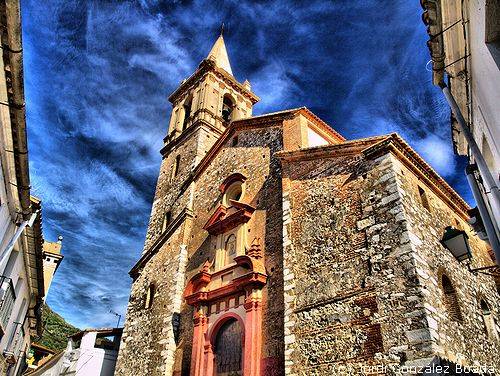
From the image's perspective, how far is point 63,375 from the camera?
18031 millimetres

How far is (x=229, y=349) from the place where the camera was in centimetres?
1027

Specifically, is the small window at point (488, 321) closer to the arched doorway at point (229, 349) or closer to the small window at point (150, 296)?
the arched doorway at point (229, 349)

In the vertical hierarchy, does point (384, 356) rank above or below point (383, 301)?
below

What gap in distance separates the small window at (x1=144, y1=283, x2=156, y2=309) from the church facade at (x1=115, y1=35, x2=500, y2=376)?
0.04 metres

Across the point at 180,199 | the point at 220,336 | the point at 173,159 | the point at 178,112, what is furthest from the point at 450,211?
the point at 178,112

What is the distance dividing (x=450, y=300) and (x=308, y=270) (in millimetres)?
3025

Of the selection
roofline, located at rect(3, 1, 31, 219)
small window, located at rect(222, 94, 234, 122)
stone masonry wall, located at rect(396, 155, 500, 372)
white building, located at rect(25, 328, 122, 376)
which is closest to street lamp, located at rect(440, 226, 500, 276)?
stone masonry wall, located at rect(396, 155, 500, 372)

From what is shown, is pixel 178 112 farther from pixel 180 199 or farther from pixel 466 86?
pixel 466 86

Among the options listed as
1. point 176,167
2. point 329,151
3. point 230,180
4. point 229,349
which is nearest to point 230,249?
point 230,180

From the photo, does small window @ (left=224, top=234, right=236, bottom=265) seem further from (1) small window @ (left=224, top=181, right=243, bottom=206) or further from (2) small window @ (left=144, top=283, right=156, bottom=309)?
(2) small window @ (left=144, top=283, right=156, bottom=309)

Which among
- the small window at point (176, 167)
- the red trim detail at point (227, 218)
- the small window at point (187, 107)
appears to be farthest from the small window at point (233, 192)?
the small window at point (187, 107)

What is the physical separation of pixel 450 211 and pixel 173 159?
13.3 m

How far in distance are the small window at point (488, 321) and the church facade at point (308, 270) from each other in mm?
49

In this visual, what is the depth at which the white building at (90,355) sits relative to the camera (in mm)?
17156
